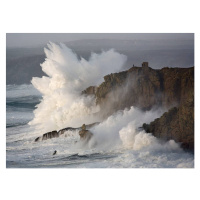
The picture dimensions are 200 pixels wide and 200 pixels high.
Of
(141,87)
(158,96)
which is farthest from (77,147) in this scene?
(158,96)

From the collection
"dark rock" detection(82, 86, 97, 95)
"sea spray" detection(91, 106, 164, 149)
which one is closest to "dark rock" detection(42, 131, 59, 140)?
"sea spray" detection(91, 106, 164, 149)

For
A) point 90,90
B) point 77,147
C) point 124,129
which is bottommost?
point 77,147

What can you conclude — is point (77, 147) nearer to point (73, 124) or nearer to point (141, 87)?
point (73, 124)

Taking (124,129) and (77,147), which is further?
(77,147)

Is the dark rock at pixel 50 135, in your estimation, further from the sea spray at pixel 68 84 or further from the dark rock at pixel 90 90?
the dark rock at pixel 90 90

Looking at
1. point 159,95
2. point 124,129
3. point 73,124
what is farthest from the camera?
point 73,124
